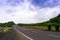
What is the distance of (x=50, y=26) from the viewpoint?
196 feet

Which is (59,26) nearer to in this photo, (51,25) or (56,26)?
(56,26)

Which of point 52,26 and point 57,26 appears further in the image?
point 52,26

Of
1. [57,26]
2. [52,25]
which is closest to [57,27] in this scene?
[57,26]

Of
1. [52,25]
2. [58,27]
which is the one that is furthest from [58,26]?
[52,25]

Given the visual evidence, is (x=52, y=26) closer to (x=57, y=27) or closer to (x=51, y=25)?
(x=51, y=25)

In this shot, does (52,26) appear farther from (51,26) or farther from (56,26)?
(56,26)

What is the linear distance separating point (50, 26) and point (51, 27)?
1603 millimetres

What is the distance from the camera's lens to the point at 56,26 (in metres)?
55.4

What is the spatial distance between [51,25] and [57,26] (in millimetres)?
4909

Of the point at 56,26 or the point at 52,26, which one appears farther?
the point at 52,26

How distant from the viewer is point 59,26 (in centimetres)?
5553

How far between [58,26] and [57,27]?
1.34 ft

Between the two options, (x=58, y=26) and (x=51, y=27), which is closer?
(x=58, y=26)

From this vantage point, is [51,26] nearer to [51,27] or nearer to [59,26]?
[51,27]
